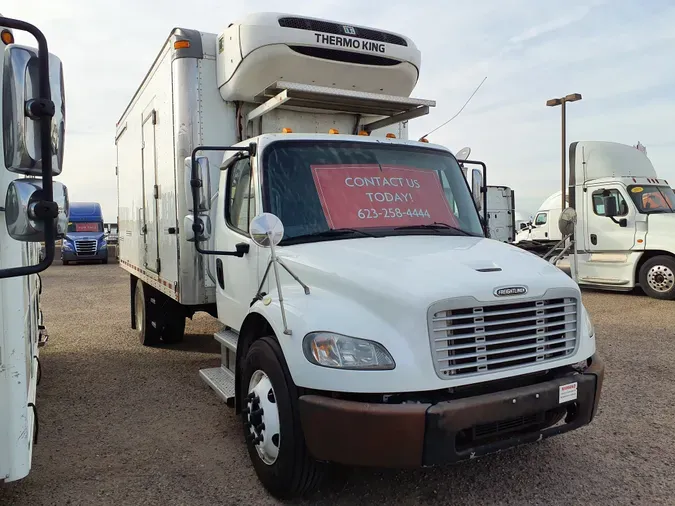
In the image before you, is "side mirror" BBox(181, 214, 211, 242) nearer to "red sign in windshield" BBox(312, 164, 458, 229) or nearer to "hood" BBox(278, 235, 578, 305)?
"hood" BBox(278, 235, 578, 305)

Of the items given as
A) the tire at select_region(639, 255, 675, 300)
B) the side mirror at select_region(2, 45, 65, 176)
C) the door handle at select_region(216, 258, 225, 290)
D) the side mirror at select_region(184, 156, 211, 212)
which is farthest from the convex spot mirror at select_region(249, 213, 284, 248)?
the tire at select_region(639, 255, 675, 300)

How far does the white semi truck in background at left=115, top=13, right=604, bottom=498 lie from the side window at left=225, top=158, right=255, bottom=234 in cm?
2

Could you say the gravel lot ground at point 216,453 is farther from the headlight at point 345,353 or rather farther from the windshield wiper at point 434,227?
the windshield wiper at point 434,227

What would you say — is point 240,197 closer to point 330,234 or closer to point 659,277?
point 330,234

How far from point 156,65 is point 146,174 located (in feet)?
4.71

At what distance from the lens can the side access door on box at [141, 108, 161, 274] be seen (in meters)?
6.58

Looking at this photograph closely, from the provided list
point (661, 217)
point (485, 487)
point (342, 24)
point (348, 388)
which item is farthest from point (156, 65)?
point (661, 217)

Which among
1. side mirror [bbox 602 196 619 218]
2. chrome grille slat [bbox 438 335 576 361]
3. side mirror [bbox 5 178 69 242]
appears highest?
side mirror [bbox 602 196 619 218]

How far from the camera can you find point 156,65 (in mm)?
6230

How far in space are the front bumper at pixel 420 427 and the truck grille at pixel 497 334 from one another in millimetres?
168

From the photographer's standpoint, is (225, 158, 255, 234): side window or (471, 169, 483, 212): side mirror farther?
(471, 169, 483, 212): side mirror

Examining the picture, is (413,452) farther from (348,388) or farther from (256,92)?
(256,92)

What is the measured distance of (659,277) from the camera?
37.5ft

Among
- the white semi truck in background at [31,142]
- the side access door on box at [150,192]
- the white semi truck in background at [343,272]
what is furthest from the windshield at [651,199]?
Result: the white semi truck in background at [31,142]
